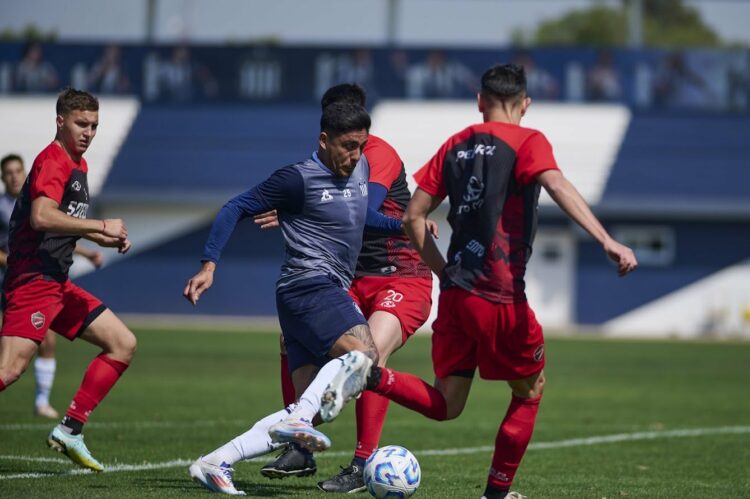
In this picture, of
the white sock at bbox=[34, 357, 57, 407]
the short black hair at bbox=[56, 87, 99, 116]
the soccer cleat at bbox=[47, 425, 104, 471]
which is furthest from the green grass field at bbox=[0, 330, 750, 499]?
the short black hair at bbox=[56, 87, 99, 116]

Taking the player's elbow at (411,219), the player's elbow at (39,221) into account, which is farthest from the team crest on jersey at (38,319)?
the player's elbow at (411,219)

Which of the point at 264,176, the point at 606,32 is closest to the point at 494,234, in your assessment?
the point at 264,176

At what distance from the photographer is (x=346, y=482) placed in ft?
24.8

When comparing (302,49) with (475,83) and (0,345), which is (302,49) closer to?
(475,83)

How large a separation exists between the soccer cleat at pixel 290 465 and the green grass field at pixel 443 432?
4.6 inches

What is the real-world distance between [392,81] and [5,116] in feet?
44.7

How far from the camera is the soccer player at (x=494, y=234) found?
6.37 m

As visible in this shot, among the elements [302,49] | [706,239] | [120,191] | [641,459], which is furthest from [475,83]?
[641,459]

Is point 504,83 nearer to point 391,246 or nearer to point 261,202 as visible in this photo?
point 261,202

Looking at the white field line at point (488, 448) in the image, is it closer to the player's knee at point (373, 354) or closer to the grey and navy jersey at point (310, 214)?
the grey and navy jersey at point (310, 214)

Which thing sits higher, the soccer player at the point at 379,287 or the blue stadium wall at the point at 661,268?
the soccer player at the point at 379,287

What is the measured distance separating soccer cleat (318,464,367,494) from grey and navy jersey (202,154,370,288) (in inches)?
48.1

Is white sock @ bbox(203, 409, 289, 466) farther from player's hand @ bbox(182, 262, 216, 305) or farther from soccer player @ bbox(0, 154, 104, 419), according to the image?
soccer player @ bbox(0, 154, 104, 419)

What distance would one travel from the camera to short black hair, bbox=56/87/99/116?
7852 millimetres
